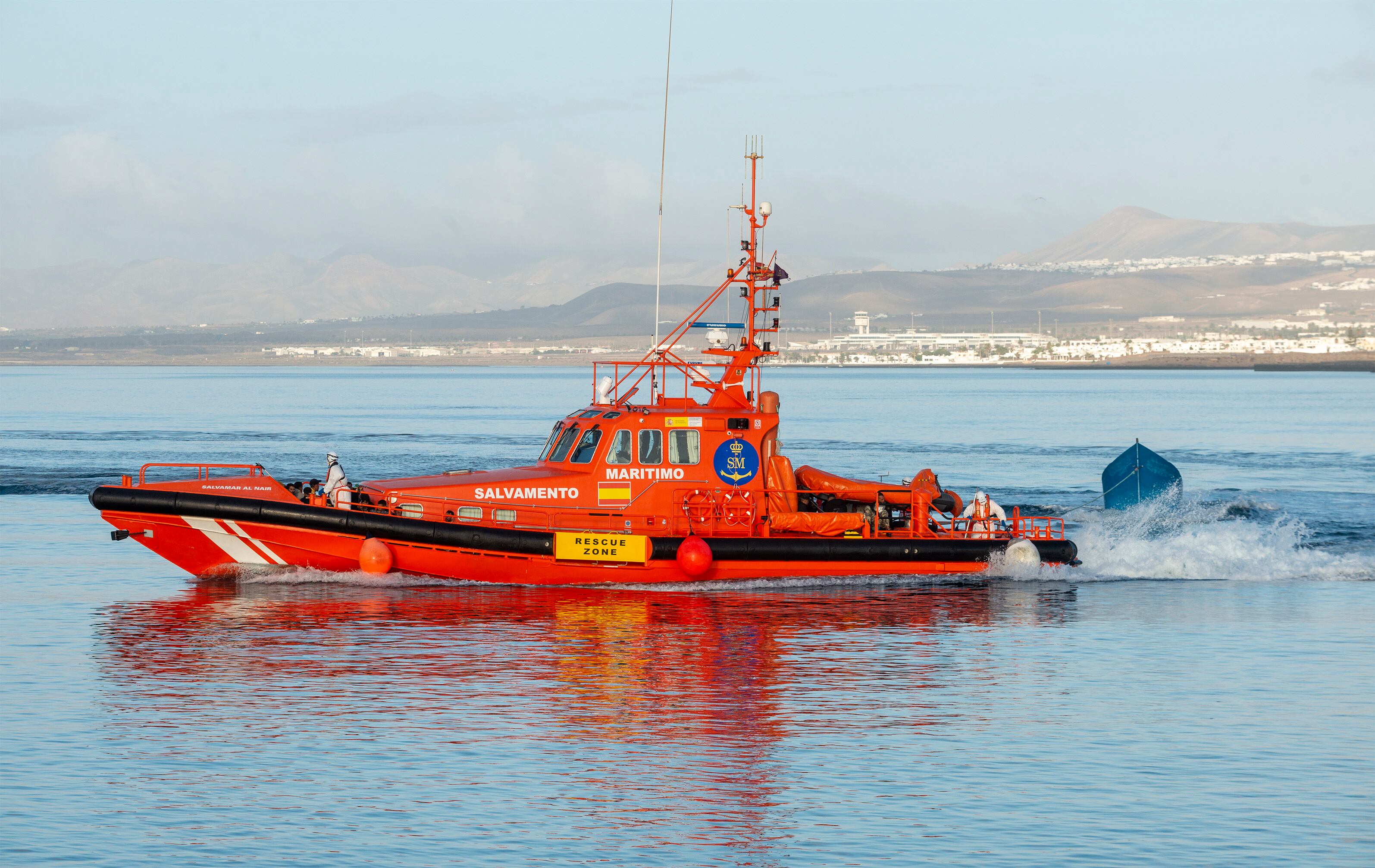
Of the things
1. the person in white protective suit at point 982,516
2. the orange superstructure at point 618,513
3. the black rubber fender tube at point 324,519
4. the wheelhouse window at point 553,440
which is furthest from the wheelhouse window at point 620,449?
the person in white protective suit at point 982,516

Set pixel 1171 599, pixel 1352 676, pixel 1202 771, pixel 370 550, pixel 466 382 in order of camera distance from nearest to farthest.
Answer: pixel 1202 771
pixel 1352 676
pixel 370 550
pixel 1171 599
pixel 466 382

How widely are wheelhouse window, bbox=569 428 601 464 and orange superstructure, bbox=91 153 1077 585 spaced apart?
0.02 meters

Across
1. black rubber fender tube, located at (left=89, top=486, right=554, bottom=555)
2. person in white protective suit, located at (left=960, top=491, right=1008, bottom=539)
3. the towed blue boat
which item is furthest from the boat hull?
the towed blue boat

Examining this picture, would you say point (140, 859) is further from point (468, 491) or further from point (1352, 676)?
point (1352, 676)

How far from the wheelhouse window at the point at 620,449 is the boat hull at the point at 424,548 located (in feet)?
3.46

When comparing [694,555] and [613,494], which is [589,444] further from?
[694,555]

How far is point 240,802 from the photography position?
9133 millimetres

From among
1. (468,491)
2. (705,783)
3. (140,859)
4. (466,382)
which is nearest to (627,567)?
(468,491)

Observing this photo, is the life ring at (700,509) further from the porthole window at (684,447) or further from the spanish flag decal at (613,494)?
the spanish flag decal at (613,494)

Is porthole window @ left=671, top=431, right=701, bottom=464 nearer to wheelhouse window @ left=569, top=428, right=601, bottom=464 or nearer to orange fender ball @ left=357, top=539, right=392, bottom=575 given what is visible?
wheelhouse window @ left=569, top=428, right=601, bottom=464

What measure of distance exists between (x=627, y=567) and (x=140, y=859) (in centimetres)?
937

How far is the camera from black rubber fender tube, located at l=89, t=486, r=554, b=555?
1652cm

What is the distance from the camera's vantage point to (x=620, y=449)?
17.2m

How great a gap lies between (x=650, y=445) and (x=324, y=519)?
3.96m
